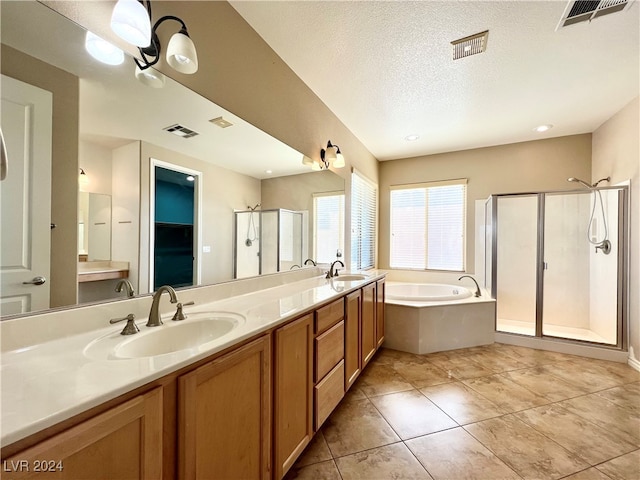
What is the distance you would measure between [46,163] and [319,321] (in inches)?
52.4

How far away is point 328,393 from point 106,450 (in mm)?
1265

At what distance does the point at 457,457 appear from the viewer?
4.93 feet

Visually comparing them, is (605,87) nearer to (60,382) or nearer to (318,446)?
(318,446)

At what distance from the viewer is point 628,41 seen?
184 centimetres

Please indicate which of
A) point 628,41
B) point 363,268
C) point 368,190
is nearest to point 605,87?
point 628,41

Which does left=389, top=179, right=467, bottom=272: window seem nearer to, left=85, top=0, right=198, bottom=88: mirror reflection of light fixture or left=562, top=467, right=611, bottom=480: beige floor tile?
left=562, top=467, right=611, bottom=480: beige floor tile

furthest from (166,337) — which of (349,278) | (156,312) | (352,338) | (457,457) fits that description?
(349,278)

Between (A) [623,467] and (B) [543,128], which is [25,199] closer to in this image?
(A) [623,467]

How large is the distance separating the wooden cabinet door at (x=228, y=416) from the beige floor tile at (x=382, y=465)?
0.54 m

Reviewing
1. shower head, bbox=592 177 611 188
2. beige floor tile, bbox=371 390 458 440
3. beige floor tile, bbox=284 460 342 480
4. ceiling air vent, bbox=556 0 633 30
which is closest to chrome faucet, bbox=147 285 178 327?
beige floor tile, bbox=284 460 342 480

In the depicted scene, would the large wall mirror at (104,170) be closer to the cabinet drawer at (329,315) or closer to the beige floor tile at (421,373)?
the cabinet drawer at (329,315)

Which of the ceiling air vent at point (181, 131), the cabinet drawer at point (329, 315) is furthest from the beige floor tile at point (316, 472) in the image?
the ceiling air vent at point (181, 131)

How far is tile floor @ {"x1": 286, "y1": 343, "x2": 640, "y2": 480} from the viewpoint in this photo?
4.72 ft

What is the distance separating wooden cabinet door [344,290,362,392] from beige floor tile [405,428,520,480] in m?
0.54
